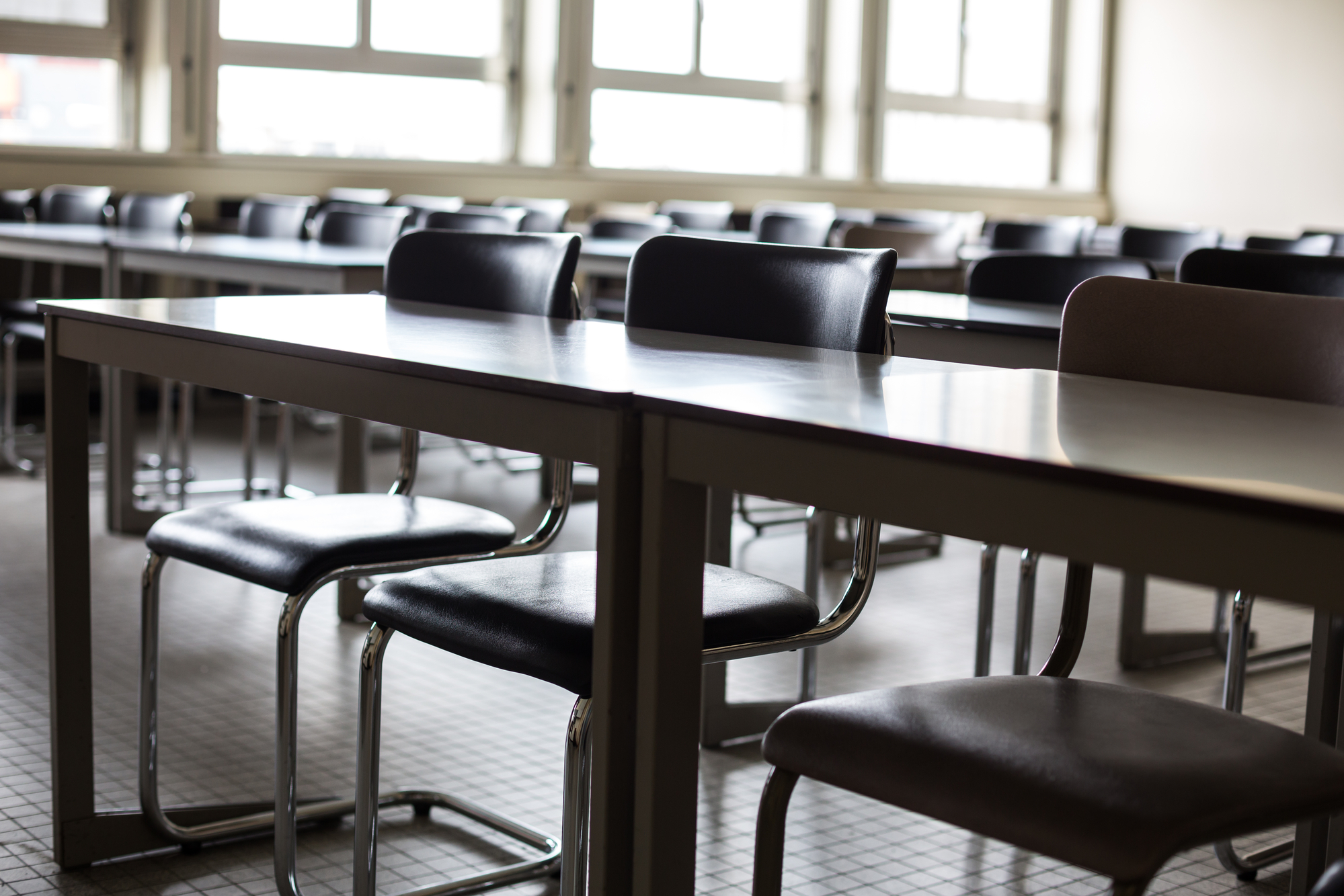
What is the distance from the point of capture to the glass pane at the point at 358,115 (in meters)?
6.29

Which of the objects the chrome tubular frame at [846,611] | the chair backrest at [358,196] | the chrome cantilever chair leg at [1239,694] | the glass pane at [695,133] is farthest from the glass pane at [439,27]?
the chrome tubular frame at [846,611]

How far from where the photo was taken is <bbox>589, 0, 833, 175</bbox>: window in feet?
23.9

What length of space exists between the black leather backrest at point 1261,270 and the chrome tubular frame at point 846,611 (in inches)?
31.3

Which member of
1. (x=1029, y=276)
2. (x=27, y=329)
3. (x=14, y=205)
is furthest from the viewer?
(x=14, y=205)

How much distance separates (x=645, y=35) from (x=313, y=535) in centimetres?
616

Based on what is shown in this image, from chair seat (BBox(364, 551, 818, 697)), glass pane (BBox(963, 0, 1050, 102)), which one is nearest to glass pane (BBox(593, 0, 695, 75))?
glass pane (BBox(963, 0, 1050, 102))

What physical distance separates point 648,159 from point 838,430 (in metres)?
6.76

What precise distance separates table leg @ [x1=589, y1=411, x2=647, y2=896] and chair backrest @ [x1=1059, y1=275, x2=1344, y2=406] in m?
0.48

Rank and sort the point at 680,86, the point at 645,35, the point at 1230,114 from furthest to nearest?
1. the point at 1230,114
2. the point at 680,86
3. the point at 645,35

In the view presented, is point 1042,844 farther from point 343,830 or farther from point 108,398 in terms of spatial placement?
point 108,398

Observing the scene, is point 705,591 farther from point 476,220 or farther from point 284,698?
point 476,220

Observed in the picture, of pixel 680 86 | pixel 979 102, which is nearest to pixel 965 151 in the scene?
pixel 979 102

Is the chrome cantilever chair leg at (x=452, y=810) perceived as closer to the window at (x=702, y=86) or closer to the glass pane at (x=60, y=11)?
the glass pane at (x=60, y=11)

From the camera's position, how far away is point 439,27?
6.79m
